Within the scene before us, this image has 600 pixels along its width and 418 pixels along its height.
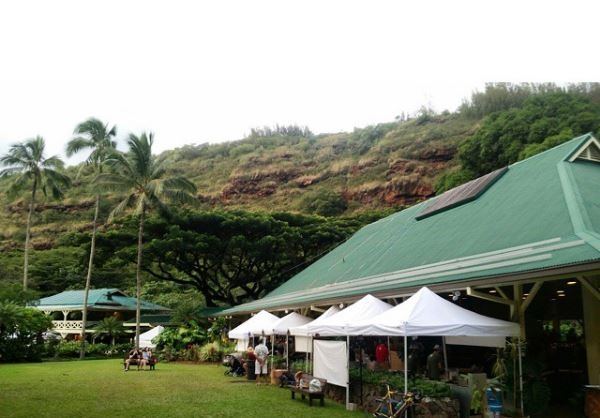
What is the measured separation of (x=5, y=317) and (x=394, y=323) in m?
23.2

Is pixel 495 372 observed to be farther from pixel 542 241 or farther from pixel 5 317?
pixel 5 317

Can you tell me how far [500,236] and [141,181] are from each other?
86.7ft

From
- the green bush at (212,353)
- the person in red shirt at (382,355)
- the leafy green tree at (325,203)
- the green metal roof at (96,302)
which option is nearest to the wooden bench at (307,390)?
the person in red shirt at (382,355)

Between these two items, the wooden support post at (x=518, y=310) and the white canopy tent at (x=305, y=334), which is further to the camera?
the white canopy tent at (x=305, y=334)

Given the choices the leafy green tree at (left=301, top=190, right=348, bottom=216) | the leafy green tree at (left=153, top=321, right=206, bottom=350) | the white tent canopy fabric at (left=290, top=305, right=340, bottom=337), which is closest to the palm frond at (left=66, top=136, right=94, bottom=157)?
the leafy green tree at (left=153, top=321, right=206, bottom=350)

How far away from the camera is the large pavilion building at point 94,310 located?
3978 centimetres

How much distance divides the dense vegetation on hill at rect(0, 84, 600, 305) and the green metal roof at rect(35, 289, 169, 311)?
2558 millimetres

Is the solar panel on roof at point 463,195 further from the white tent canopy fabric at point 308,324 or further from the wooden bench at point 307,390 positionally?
the wooden bench at point 307,390

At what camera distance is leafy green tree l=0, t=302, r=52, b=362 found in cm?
2691

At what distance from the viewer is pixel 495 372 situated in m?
10.3

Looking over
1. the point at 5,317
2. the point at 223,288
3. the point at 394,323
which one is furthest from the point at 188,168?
the point at 394,323

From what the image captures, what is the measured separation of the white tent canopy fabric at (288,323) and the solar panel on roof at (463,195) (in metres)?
5.73

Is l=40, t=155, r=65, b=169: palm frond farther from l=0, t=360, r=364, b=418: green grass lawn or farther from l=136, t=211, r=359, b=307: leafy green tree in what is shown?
l=0, t=360, r=364, b=418: green grass lawn

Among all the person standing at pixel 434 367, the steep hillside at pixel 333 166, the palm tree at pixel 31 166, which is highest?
the steep hillside at pixel 333 166
